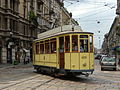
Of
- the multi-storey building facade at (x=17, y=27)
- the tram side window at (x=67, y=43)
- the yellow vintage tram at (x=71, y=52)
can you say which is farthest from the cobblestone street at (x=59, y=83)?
the multi-storey building facade at (x=17, y=27)

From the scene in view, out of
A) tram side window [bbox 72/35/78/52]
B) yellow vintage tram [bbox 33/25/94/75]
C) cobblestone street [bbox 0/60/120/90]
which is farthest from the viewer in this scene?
tram side window [bbox 72/35/78/52]

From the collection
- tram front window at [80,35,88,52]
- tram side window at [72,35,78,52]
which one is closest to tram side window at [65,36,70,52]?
tram side window at [72,35,78,52]

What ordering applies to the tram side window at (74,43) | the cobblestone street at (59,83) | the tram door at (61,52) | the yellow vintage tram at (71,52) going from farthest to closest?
1. the tram door at (61,52)
2. the tram side window at (74,43)
3. the yellow vintage tram at (71,52)
4. the cobblestone street at (59,83)

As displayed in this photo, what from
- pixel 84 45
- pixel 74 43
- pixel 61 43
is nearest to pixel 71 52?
pixel 74 43

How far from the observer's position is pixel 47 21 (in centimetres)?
6084

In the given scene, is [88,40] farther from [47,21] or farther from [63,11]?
[63,11]

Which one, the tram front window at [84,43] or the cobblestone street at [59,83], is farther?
the tram front window at [84,43]

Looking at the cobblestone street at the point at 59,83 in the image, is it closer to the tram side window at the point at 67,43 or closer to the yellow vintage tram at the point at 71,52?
the yellow vintage tram at the point at 71,52

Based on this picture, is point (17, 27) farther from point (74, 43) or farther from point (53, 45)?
point (74, 43)

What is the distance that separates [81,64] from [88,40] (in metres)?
1.50

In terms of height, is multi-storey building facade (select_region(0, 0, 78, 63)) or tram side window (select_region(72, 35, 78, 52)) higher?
multi-storey building facade (select_region(0, 0, 78, 63))

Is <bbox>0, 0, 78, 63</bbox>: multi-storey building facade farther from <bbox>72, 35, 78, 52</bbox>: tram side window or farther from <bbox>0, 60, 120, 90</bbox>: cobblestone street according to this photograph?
<bbox>72, 35, 78, 52</bbox>: tram side window

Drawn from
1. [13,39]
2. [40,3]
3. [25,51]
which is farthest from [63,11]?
[13,39]

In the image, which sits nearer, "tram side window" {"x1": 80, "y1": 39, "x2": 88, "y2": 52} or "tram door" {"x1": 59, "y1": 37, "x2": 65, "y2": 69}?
"tram side window" {"x1": 80, "y1": 39, "x2": 88, "y2": 52}
